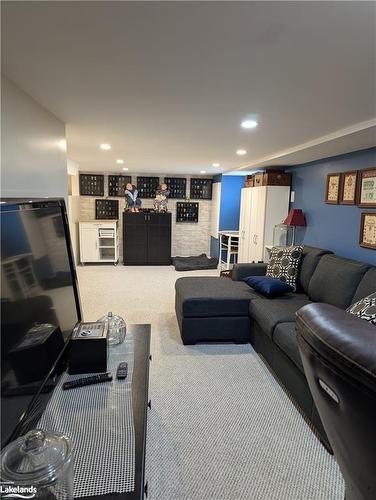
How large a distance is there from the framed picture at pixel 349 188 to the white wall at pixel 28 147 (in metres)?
2.87

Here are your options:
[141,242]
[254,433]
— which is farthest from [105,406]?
[141,242]

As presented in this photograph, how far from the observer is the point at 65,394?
130cm

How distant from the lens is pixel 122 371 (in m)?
→ 1.48

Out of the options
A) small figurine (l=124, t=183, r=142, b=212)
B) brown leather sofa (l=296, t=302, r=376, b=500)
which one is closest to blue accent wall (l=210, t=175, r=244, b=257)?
small figurine (l=124, t=183, r=142, b=212)

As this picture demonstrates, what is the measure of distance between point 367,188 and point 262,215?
5.96 ft

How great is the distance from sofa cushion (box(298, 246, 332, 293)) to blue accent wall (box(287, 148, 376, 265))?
260 mm

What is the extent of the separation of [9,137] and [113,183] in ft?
18.8

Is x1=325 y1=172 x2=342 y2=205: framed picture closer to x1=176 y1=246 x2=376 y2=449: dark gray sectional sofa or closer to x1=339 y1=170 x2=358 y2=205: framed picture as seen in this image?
x1=339 y1=170 x2=358 y2=205: framed picture

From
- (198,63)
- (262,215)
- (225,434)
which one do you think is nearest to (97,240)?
(262,215)

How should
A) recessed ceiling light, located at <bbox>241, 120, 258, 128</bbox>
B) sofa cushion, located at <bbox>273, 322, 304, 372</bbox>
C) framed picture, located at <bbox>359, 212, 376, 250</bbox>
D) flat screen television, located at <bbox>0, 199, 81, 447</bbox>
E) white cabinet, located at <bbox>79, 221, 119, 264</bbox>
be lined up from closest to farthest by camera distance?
flat screen television, located at <bbox>0, 199, 81, 447</bbox>
sofa cushion, located at <bbox>273, 322, 304, 372</bbox>
recessed ceiling light, located at <bbox>241, 120, 258, 128</bbox>
framed picture, located at <bbox>359, 212, 376, 250</bbox>
white cabinet, located at <bbox>79, 221, 119, 264</bbox>

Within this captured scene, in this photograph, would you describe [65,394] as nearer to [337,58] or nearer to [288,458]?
[288,458]

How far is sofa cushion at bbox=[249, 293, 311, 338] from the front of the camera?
254 centimetres

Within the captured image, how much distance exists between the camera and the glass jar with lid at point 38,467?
76cm

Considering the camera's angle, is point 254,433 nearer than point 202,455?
No
